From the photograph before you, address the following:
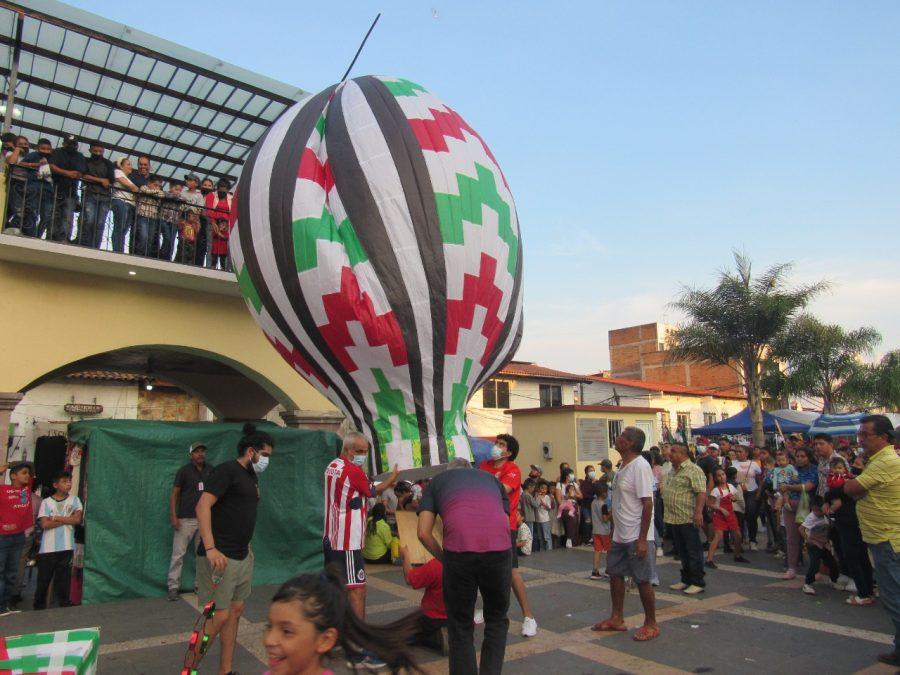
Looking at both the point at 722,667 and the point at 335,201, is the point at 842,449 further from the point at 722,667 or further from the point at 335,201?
the point at 335,201

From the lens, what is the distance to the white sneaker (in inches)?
220

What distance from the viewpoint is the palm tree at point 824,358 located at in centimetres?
2411

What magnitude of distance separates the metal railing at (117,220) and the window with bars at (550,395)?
21.7m

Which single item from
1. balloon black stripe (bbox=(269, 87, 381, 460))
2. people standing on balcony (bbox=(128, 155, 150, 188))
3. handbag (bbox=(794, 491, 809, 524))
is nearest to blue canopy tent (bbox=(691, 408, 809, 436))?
handbag (bbox=(794, 491, 809, 524))

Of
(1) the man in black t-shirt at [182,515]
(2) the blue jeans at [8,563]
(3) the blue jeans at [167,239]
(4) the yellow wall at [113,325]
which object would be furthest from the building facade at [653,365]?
(2) the blue jeans at [8,563]

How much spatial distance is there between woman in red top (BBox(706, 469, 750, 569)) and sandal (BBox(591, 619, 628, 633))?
3830mm

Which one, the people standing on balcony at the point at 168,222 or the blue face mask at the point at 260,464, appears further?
the people standing on balcony at the point at 168,222

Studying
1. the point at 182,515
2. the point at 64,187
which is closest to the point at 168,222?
the point at 64,187

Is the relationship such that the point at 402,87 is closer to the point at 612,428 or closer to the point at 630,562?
the point at 630,562

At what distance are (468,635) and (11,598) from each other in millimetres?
6012

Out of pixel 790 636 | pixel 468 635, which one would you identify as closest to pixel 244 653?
pixel 468 635

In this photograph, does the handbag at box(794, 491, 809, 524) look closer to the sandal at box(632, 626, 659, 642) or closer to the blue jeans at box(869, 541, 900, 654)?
the blue jeans at box(869, 541, 900, 654)

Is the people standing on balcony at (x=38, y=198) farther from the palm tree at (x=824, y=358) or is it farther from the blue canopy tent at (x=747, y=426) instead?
the palm tree at (x=824, y=358)

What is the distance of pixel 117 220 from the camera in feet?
33.3
